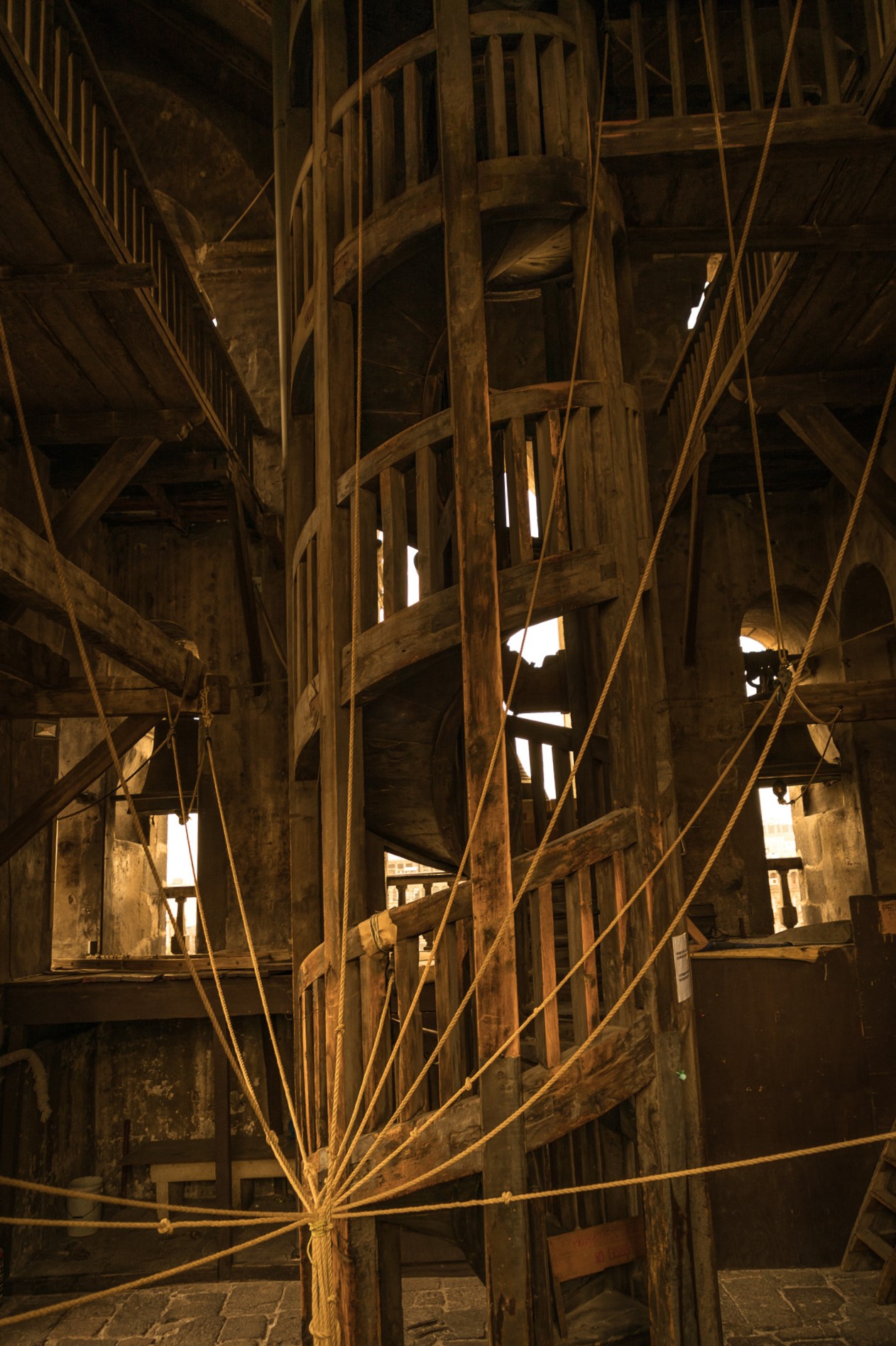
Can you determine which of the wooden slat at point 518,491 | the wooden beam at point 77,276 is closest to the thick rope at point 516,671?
the wooden slat at point 518,491

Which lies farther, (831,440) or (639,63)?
(831,440)

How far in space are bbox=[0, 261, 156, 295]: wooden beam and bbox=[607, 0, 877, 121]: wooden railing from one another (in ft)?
8.98

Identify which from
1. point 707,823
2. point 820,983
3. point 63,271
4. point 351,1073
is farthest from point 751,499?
point 351,1073

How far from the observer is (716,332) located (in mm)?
7066

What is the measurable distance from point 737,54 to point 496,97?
510cm

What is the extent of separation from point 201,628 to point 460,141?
673 cm

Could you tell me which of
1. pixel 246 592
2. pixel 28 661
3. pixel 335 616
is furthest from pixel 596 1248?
pixel 246 592

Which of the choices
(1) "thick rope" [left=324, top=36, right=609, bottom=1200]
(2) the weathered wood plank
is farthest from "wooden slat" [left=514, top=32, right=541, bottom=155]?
(2) the weathered wood plank

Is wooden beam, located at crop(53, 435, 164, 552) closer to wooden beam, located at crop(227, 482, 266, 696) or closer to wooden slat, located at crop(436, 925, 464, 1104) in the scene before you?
wooden beam, located at crop(227, 482, 266, 696)

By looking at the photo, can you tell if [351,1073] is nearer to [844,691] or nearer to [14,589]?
[14,589]

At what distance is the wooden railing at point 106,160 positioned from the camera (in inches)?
182

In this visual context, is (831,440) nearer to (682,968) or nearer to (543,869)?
(682,968)

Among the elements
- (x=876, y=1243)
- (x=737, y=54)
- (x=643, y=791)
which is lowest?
(x=876, y=1243)

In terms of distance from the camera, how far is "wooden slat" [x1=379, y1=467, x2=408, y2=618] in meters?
4.73
